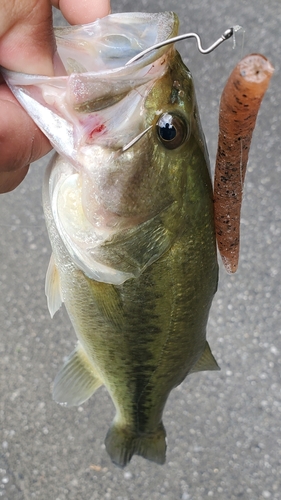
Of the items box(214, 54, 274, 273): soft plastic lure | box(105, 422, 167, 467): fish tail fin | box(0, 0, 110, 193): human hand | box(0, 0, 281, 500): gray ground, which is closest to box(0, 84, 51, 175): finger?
box(0, 0, 110, 193): human hand

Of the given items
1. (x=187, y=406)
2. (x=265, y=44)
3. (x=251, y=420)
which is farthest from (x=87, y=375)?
(x=265, y=44)

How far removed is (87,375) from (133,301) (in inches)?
16.9

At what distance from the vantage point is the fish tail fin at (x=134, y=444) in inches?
59.2

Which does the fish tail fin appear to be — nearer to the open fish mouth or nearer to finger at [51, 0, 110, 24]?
the open fish mouth

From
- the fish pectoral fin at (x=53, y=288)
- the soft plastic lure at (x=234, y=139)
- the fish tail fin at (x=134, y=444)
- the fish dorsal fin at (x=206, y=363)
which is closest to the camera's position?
the soft plastic lure at (x=234, y=139)

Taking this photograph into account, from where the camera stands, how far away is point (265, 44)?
9.50ft

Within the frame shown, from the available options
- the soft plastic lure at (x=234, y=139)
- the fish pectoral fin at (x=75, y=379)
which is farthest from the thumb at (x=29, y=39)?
the fish pectoral fin at (x=75, y=379)

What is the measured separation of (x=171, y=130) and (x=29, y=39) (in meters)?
0.30

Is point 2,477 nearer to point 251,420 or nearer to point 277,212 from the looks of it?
point 251,420

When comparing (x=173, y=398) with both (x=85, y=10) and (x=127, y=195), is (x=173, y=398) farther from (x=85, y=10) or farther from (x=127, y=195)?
(x=85, y=10)

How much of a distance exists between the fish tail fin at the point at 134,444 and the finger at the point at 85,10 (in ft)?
3.57

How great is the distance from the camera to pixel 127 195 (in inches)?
39.6

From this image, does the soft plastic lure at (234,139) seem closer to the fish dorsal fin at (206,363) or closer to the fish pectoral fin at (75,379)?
the fish dorsal fin at (206,363)

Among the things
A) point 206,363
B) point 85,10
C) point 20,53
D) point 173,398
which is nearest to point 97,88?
point 20,53
